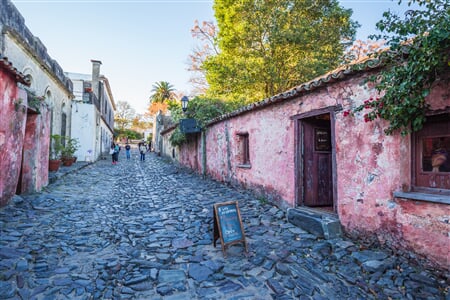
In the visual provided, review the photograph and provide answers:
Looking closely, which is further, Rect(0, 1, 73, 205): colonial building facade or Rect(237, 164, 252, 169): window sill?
Rect(237, 164, 252, 169): window sill

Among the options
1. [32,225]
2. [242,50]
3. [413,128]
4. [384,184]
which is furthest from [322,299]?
[242,50]

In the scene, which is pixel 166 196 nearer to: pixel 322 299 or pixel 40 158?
pixel 40 158

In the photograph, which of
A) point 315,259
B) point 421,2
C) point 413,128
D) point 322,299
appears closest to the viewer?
point 322,299

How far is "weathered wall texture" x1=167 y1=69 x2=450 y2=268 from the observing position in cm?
325

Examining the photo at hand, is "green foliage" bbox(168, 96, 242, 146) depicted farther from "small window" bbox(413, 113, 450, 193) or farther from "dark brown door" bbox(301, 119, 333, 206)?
"small window" bbox(413, 113, 450, 193)

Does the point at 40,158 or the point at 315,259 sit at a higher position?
the point at 40,158

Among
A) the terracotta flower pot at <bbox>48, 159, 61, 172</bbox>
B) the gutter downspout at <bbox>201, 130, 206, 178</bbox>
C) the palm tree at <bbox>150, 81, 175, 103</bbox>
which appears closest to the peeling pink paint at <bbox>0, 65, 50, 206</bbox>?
the terracotta flower pot at <bbox>48, 159, 61, 172</bbox>

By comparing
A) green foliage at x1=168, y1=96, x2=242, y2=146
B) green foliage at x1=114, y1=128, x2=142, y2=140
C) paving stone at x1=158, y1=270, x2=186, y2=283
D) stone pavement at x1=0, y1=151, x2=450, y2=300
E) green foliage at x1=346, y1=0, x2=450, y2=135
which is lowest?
paving stone at x1=158, y1=270, x2=186, y2=283

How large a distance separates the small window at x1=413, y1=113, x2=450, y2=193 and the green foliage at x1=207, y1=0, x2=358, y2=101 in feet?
34.7

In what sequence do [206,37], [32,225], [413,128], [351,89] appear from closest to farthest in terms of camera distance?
[413,128] → [351,89] → [32,225] → [206,37]

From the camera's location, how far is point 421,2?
301cm

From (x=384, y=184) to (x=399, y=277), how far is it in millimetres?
1240

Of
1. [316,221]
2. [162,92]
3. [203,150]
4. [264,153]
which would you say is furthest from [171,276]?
[162,92]

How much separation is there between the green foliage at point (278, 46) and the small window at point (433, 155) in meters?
10.6
